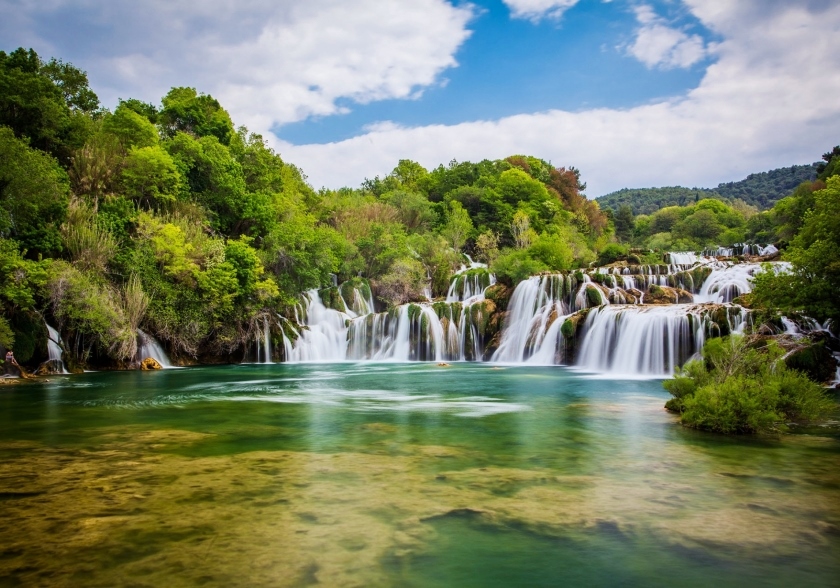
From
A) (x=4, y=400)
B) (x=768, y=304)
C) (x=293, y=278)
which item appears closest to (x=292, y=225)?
(x=293, y=278)

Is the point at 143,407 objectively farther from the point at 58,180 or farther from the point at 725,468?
the point at 58,180

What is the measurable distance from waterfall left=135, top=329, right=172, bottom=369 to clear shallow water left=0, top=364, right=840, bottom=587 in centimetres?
1450

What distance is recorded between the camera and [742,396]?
942cm

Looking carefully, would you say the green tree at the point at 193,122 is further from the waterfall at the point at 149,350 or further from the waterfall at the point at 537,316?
the waterfall at the point at 537,316

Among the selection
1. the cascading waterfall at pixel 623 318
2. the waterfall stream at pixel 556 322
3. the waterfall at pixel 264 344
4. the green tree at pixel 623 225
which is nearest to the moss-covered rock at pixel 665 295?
the waterfall stream at pixel 556 322

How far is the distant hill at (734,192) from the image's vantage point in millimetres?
133500

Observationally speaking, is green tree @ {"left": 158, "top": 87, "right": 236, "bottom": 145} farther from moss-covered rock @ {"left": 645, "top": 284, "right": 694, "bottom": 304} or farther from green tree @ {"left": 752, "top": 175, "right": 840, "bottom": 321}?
green tree @ {"left": 752, "top": 175, "right": 840, "bottom": 321}

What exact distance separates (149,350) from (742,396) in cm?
A: 2563

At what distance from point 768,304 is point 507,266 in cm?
2069

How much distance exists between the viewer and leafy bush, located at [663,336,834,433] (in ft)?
30.6

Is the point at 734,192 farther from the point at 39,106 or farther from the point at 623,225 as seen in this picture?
the point at 39,106

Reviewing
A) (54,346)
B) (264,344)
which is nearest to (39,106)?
(54,346)

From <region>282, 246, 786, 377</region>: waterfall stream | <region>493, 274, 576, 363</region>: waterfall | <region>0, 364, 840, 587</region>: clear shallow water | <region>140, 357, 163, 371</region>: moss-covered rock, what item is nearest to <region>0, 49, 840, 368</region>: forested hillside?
<region>140, 357, 163, 371</region>: moss-covered rock

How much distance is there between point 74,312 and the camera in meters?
21.2
